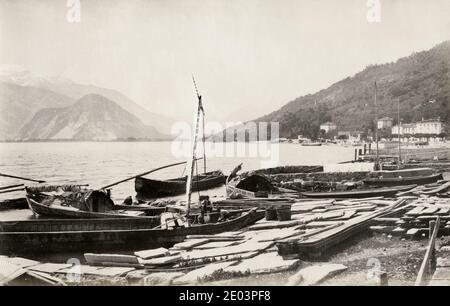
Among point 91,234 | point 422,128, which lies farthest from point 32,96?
point 422,128

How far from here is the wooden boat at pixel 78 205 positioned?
13411 millimetres

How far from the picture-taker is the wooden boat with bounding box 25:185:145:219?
13.4 m

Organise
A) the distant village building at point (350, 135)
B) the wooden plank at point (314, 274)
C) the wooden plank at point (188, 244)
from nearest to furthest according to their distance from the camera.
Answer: the wooden plank at point (314, 274)
the wooden plank at point (188, 244)
the distant village building at point (350, 135)

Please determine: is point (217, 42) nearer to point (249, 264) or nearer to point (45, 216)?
point (249, 264)

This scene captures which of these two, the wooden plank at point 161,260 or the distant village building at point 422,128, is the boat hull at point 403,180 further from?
the wooden plank at point 161,260

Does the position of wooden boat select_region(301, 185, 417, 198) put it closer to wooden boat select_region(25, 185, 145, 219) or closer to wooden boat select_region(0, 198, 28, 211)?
wooden boat select_region(25, 185, 145, 219)

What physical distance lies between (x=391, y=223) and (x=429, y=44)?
4.55 meters

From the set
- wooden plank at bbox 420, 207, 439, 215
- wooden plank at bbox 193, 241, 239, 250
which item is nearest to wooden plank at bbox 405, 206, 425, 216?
wooden plank at bbox 420, 207, 439, 215

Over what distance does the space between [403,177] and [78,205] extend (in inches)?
567

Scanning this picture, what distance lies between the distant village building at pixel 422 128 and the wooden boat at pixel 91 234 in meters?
9.33

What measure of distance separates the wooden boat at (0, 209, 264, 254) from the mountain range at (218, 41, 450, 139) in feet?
11.4

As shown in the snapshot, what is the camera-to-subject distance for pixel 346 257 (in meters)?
9.31

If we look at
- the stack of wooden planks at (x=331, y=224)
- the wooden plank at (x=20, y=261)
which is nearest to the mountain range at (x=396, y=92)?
the stack of wooden planks at (x=331, y=224)
